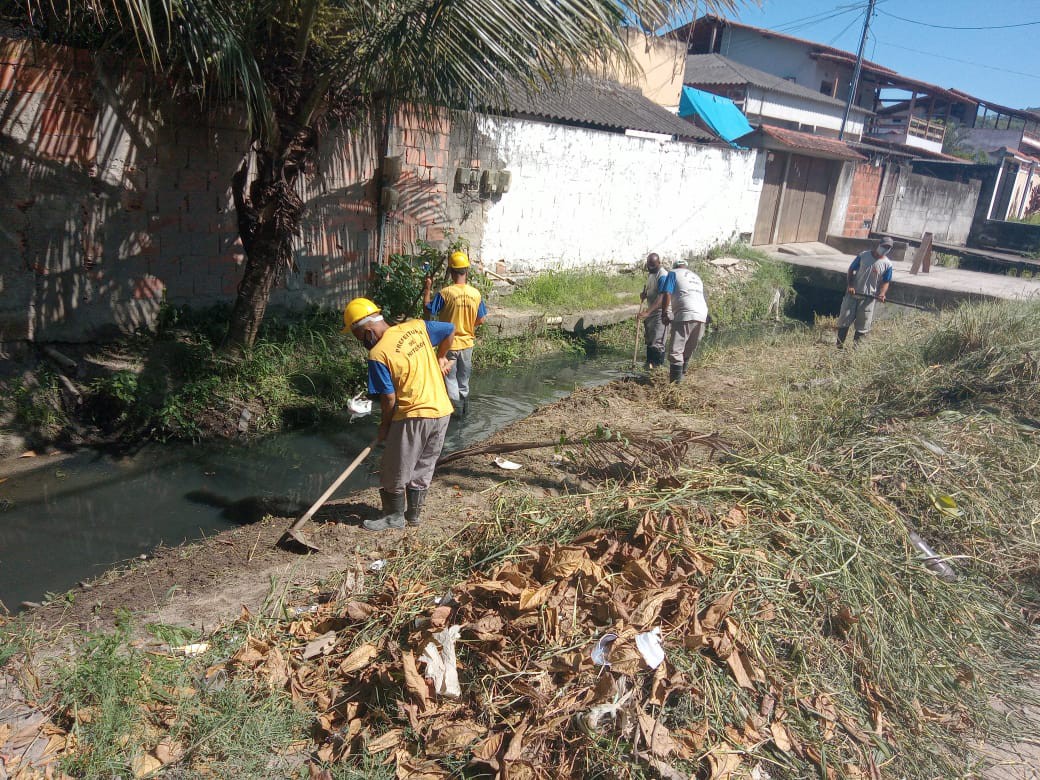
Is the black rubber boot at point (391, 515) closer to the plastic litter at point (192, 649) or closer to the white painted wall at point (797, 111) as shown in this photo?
the plastic litter at point (192, 649)

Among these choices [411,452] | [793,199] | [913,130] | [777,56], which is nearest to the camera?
[411,452]

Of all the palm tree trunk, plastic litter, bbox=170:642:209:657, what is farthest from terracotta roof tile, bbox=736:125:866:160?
plastic litter, bbox=170:642:209:657

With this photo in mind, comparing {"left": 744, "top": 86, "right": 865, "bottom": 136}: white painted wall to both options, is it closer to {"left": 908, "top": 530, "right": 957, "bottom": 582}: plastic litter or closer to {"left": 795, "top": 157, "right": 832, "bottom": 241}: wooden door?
{"left": 795, "top": 157, "right": 832, "bottom": 241}: wooden door

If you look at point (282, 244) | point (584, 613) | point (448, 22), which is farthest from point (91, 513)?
point (448, 22)

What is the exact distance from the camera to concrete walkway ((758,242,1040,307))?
1439 cm

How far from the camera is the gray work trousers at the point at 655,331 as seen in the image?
9.06m

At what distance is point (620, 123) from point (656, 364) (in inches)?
237

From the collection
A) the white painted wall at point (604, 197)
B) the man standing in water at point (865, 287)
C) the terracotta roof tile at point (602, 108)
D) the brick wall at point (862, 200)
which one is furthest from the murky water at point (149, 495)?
the brick wall at point (862, 200)

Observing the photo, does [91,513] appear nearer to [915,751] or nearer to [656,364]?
[915,751]

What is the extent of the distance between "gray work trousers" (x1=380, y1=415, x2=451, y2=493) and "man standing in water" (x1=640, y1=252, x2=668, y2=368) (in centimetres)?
458

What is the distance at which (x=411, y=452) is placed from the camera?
4.95m

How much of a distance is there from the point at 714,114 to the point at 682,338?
11882 mm

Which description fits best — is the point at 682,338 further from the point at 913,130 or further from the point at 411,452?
the point at 913,130

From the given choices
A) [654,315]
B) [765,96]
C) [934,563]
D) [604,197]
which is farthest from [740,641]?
[765,96]
